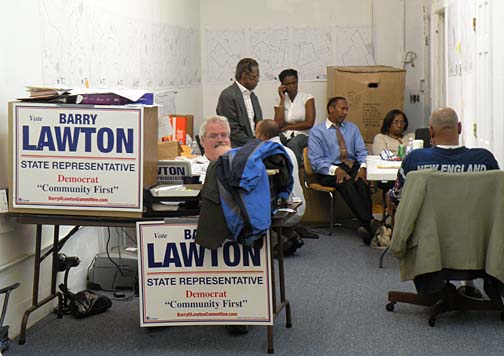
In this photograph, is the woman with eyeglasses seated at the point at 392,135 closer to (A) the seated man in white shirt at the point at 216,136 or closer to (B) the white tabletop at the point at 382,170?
(B) the white tabletop at the point at 382,170

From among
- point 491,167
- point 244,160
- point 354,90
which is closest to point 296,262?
point 491,167

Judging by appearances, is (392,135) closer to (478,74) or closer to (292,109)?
(292,109)

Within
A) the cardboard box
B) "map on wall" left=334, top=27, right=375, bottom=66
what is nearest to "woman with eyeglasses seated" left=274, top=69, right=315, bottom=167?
the cardboard box

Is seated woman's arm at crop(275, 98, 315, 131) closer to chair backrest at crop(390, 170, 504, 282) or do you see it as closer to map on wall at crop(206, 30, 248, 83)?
map on wall at crop(206, 30, 248, 83)

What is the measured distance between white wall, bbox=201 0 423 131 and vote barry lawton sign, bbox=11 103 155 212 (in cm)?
601

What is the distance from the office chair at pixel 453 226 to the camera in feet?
16.0

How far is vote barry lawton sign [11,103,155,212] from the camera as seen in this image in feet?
15.6

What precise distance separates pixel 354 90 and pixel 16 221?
5.43 metres

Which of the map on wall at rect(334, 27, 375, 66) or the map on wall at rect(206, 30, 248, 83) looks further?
the map on wall at rect(206, 30, 248, 83)

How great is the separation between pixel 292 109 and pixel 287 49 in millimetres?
1224

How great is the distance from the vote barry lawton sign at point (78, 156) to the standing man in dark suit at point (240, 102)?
3.14 metres

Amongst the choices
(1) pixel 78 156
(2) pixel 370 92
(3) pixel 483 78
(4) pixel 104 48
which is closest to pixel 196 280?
(1) pixel 78 156

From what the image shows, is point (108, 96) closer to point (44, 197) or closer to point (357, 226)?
point (44, 197)

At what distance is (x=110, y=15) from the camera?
6797 mm
